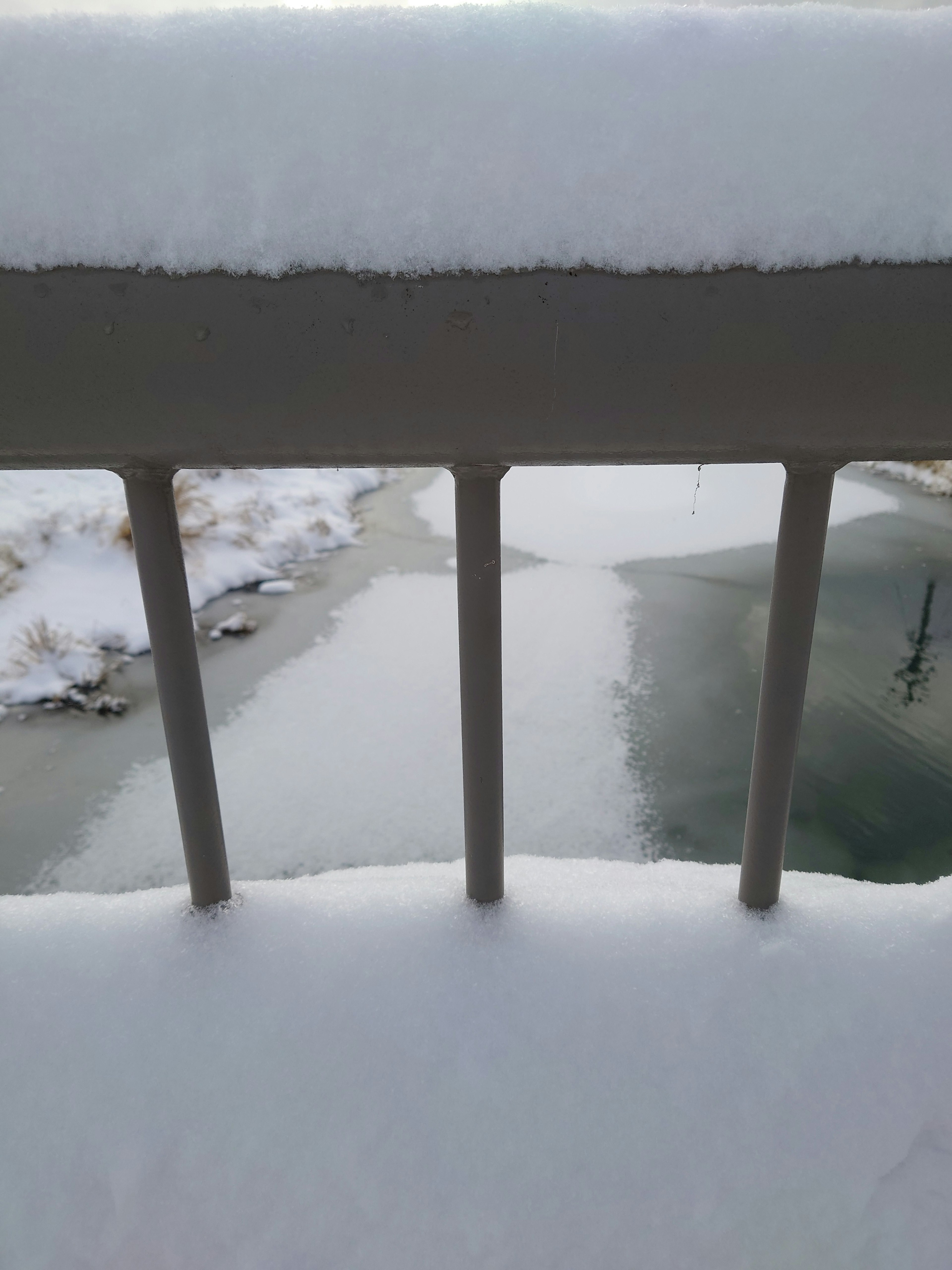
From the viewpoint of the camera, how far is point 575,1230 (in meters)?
0.39

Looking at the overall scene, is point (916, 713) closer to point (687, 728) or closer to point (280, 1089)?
point (687, 728)

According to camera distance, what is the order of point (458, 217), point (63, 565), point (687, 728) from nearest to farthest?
point (458, 217) < point (687, 728) < point (63, 565)

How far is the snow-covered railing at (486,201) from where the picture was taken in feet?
1.07

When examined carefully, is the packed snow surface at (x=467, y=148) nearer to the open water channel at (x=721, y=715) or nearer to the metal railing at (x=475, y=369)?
the metal railing at (x=475, y=369)

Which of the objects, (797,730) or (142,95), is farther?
(797,730)

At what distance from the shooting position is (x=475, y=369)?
1.15 ft

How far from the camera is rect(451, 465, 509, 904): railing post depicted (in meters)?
0.43

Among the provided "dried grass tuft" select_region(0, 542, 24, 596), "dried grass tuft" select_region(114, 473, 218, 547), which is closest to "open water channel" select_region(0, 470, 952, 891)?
"dried grass tuft" select_region(114, 473, 218, 547)

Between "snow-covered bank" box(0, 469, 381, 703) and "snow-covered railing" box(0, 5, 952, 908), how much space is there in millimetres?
1648

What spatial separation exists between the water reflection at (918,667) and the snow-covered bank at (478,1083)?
1.27 meters

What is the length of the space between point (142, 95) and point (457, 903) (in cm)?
50

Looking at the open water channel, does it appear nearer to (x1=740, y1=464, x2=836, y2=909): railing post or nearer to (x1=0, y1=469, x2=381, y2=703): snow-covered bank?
(x1=0, y1=469, x2=381, y2=703): snow-covered bank

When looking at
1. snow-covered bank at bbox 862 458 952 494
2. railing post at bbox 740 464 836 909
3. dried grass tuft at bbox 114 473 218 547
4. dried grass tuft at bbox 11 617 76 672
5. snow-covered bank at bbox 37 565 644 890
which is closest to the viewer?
railing post at bbox 740 464 836 909

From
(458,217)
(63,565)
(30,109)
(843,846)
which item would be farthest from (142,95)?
(63,565)
